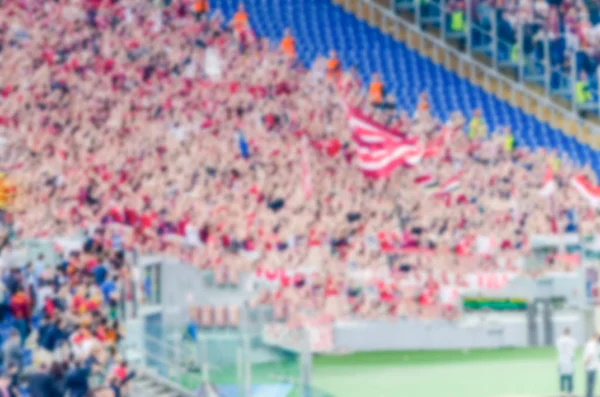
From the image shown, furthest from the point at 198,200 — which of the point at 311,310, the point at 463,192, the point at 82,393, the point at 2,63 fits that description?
the point at 82,393

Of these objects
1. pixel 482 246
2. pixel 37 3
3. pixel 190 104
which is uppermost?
pixel 37 3

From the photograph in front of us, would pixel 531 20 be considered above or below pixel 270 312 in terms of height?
above

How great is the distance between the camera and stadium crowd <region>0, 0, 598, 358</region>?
17.6 meters

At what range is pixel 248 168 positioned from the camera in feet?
66.3

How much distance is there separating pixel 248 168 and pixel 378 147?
1.97 metres

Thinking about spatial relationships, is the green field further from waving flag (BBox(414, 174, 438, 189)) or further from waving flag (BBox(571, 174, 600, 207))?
waving flag (BBox(414, 174, 438, 189))

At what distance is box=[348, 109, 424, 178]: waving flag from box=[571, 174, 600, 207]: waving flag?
307 cm

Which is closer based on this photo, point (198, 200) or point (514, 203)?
point (198, 200)

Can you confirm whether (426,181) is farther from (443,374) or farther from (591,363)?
(591,363)

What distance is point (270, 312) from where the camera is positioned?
50.4ft

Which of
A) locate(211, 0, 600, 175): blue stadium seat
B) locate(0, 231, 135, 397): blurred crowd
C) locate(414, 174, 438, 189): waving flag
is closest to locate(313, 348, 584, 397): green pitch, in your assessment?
locate(0, 231, 135, 397): blurred crowd

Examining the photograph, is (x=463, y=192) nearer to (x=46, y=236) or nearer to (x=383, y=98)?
(x=383, y=98)

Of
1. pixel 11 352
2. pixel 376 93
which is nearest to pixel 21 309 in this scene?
pixel 11 352

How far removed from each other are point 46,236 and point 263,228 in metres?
3.99
